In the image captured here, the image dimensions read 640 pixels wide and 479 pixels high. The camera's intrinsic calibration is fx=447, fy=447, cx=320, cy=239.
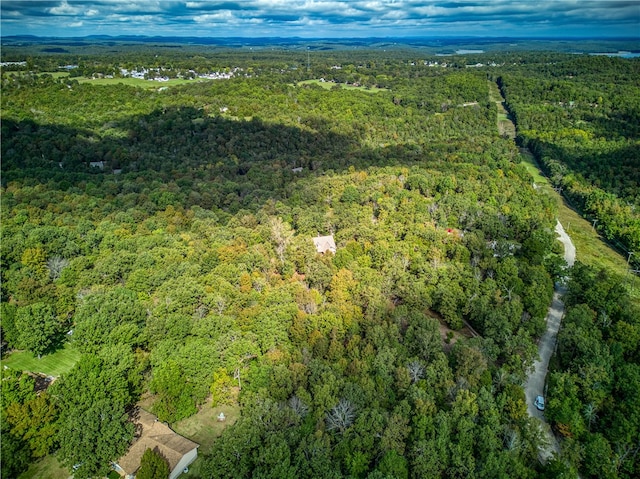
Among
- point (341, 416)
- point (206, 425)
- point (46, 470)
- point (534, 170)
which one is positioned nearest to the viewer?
point (46, 470)

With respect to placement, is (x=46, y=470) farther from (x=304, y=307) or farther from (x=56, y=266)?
(x=56, y=266)

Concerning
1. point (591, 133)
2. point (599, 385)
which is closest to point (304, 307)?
point (599, 385)

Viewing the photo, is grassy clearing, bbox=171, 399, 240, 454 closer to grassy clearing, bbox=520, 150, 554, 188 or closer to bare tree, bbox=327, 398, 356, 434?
bare tree, bbox=327, 398, 356, 434

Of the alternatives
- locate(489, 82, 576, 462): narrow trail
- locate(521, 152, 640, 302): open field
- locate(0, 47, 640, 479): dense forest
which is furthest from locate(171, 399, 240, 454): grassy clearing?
locate(521, 152, 640, 302): open field

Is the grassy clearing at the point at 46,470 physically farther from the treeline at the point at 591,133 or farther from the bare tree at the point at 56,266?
the treeline at the point at 591,133

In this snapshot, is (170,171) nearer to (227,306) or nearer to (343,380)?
(227,306)

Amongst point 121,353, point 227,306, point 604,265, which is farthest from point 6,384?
point 604,265
